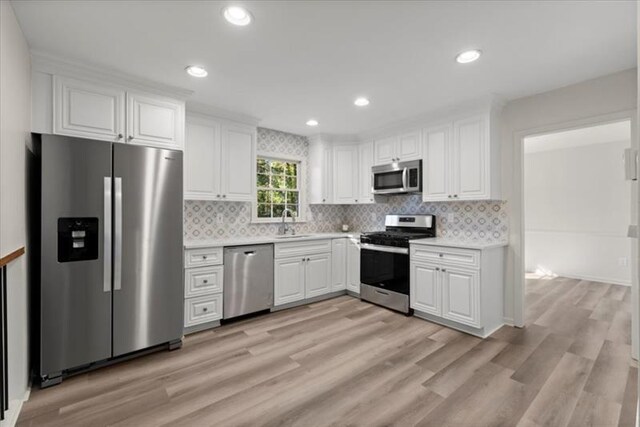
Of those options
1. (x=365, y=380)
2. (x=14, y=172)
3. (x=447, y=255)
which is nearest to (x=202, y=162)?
(x=14, y=172)

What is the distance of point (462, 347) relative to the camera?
277 cm

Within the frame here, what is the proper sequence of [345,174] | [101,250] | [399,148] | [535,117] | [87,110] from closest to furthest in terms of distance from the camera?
[101,250] < [87,110] < [535,117] < [399,148] < [345,174]

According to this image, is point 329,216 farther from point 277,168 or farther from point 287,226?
point 277,168

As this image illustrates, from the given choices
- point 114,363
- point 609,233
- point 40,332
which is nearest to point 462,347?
point 114,363

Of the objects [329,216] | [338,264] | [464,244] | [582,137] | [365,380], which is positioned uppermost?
[582,137]

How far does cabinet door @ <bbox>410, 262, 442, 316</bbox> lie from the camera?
336 centimetres

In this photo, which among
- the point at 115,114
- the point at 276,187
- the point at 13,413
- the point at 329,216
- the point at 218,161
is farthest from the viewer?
the point at 329,216

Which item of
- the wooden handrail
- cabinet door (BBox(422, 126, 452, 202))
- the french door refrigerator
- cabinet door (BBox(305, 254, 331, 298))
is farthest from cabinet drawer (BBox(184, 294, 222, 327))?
cabinet door (BBox(422, 126, 452, 202))

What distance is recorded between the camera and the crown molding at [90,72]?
2254 millimetres

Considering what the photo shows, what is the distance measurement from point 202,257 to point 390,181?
2.61 meters

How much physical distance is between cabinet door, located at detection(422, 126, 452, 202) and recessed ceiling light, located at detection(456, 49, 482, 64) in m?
1.25

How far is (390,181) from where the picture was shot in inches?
164

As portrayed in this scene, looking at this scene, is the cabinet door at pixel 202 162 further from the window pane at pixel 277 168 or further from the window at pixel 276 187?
the window pane at pixel 277 168

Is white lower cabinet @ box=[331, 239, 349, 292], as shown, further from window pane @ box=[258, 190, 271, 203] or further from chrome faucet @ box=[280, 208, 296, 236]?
window pane @ box=[258, 190, 271, 203]
